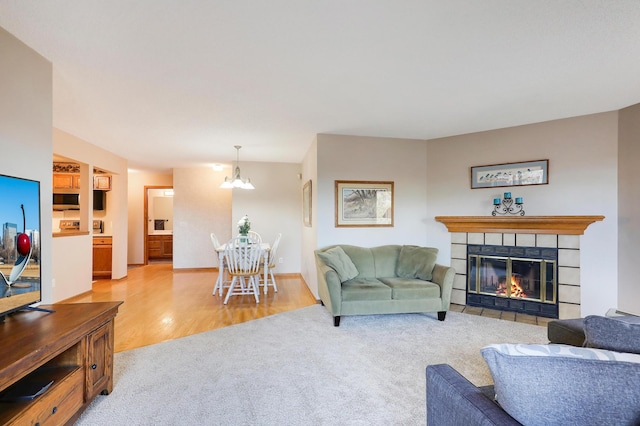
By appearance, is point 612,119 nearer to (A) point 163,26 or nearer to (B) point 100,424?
(A) point 163,26

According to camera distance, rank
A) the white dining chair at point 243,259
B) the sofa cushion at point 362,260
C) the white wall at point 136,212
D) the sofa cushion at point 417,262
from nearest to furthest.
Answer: the sofa cushion at point 417,262
the sofa cushion at point 362,260
the white dining chair at point 243,259
the white wall at point 136,212

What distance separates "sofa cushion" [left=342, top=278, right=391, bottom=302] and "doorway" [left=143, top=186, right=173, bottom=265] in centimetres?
659

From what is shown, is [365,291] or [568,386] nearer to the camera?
[568,386]

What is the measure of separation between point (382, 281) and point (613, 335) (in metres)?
2.78

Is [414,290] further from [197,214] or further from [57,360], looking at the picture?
[197,214]

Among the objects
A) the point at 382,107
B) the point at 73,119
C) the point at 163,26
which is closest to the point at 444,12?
the point at 382,107

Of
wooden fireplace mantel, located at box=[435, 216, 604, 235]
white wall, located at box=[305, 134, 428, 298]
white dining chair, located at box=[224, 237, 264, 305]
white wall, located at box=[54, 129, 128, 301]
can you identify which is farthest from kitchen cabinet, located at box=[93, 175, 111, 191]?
wooden fireplace mantel, located at box=[435, 216, 604, 235]

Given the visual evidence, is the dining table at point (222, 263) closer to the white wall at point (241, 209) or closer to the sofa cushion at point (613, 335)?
the white wall at point (241, 209)

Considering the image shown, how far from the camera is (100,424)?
69.1 inches

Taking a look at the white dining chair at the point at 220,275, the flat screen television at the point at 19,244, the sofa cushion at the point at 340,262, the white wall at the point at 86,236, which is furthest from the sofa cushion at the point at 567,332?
the white wall at the point at 86,236

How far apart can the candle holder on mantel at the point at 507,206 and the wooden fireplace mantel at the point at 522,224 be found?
0.15 meters

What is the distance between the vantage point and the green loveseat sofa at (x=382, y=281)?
3.39 metres

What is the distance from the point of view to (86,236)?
467 centimetres

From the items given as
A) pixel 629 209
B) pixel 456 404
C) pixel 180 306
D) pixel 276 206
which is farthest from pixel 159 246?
pixel 629 209
